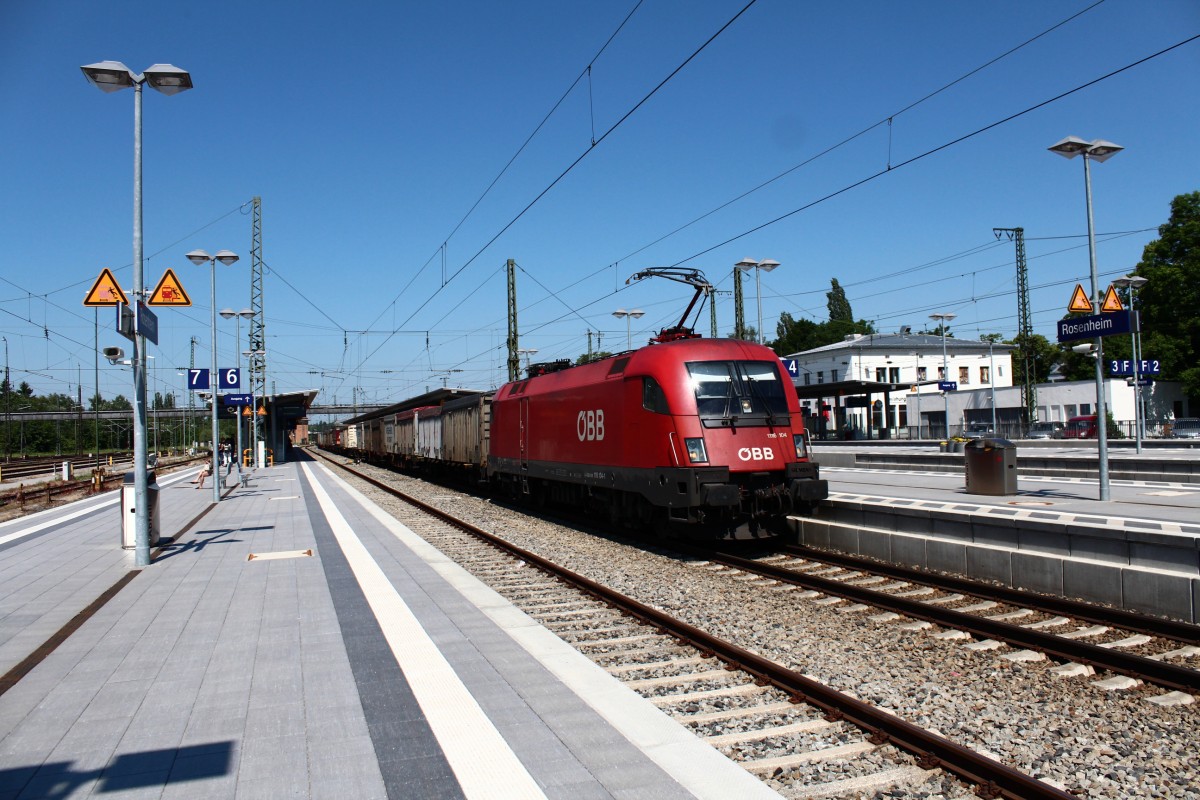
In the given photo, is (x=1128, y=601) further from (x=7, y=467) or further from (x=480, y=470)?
(x=7, y=467)

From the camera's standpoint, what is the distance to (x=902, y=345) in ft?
228

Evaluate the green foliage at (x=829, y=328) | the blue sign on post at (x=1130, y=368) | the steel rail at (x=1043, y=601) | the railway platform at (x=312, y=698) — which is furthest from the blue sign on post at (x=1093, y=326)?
the green foliage at (x=829, y=328)

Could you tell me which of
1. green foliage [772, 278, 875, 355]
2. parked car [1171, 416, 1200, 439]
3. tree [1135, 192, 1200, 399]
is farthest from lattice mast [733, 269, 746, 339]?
green foliage [772, 278, 875, 355]

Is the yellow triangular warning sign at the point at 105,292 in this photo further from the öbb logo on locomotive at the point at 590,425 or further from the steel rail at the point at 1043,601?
the steel rail at the point at 1043,601

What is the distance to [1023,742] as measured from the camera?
16.4 feet

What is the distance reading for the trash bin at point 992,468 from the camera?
615 inches

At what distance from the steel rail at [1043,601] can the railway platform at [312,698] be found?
185 inches

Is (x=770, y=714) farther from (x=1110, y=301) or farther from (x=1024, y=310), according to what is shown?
(x=1024, y=310)

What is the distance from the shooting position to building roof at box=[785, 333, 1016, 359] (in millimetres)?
67188

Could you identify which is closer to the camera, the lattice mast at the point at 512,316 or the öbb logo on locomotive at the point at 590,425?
the öbb logo on locomotive at the point at 590,425

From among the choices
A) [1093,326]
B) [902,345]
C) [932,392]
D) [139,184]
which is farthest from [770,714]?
[902,345]

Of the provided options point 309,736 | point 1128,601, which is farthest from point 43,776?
point 1128,601

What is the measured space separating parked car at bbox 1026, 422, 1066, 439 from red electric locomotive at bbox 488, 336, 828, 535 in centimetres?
3933

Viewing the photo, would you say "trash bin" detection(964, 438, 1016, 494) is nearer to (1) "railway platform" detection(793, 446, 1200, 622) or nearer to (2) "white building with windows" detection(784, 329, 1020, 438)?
(1) "railway platform" detection(793, 446, 1200, 622)
